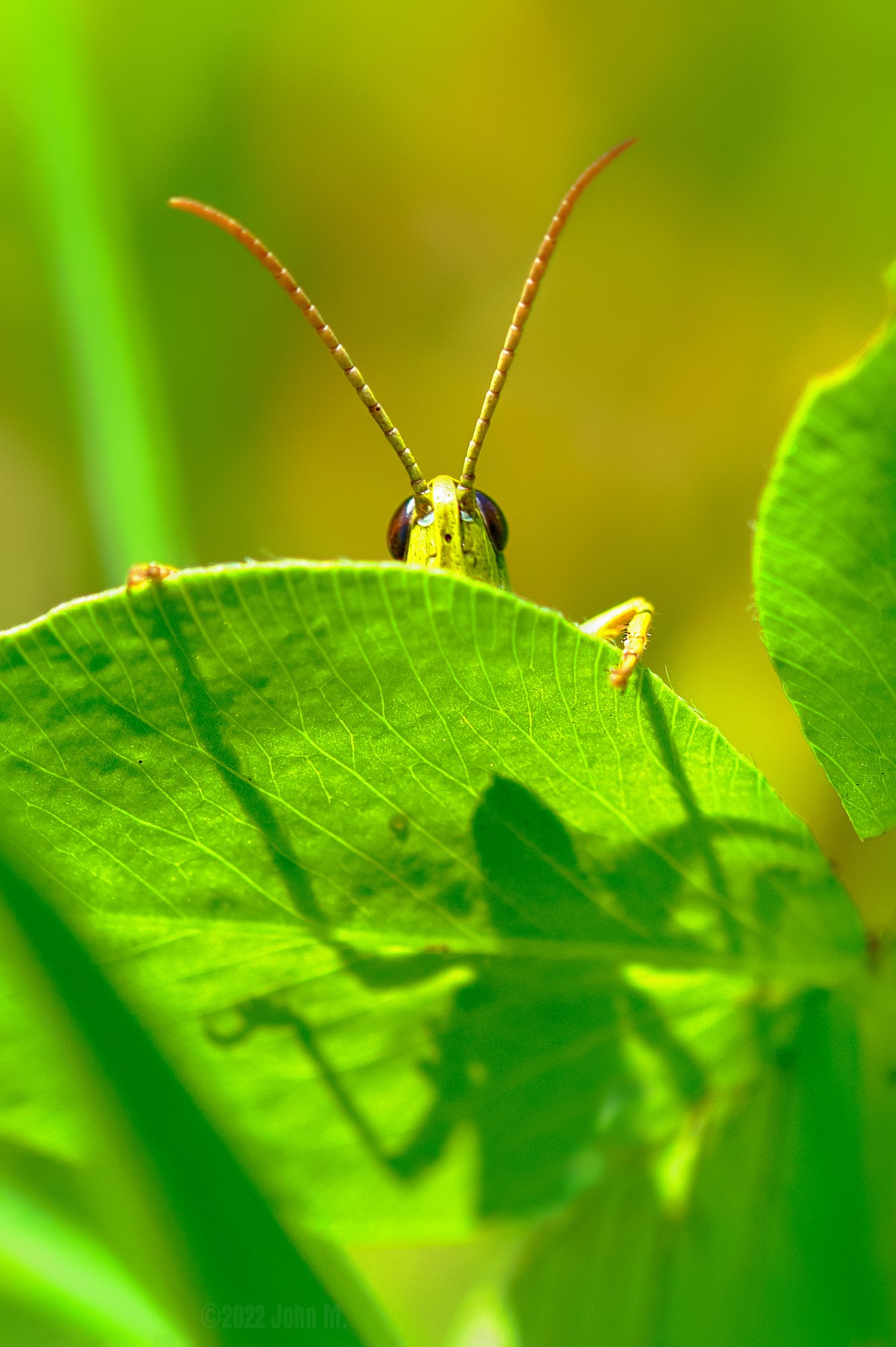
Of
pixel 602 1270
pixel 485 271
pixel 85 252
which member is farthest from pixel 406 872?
pixel 485 271

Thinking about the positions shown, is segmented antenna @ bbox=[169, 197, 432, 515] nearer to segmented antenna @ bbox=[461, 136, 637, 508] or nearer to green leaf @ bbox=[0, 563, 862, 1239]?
segmented antenna @ bbox=[461, 136, 637, 508]

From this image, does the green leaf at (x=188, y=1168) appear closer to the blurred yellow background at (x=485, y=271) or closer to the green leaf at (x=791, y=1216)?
the green leaf at (x=791, y=1216)

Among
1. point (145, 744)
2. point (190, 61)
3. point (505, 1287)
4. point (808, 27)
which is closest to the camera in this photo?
point (145, 744)

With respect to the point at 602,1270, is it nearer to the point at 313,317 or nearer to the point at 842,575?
the point at 842,575

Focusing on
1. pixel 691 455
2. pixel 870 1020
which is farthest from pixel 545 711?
pixel 691 455

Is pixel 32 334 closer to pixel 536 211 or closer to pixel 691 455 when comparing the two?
pixel 536 211
